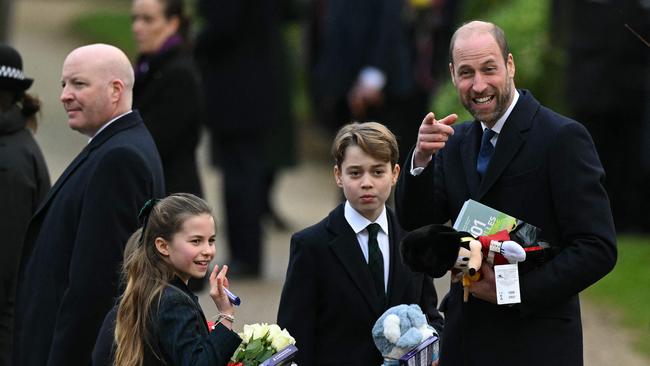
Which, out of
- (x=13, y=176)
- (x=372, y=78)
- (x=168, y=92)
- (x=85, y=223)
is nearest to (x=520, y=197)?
(x=85, y=223)

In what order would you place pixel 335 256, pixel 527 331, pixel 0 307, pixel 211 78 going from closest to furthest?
pixel 527 331 → pixel 335 256 → pixel 0 307 → pixel 211 78

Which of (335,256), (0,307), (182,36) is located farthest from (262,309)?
(335,256)

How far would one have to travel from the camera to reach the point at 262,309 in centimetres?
993

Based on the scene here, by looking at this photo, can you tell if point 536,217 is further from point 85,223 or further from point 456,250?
point 85,223

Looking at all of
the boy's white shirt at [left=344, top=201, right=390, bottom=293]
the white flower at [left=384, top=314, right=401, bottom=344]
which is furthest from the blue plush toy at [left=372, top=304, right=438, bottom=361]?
the boy's white shirt at [left=344, top=201, right=390, bottom=293]

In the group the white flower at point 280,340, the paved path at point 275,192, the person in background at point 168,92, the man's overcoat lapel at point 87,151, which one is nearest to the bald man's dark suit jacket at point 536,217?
the white flower at point 280,340

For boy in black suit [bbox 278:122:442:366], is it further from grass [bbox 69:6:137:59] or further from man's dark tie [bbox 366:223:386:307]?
grass [bbox 69:6:137:59]

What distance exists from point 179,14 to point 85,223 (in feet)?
8.87

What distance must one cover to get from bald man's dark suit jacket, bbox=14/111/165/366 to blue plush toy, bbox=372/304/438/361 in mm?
1093

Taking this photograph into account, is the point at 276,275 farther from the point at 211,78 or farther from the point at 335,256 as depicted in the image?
the point at 335,256

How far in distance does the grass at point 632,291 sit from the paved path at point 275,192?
0.30ft

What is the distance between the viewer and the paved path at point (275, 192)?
9.62 metres

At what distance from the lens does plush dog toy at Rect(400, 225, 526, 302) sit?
508 cm

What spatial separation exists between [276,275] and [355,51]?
5.19 ft
